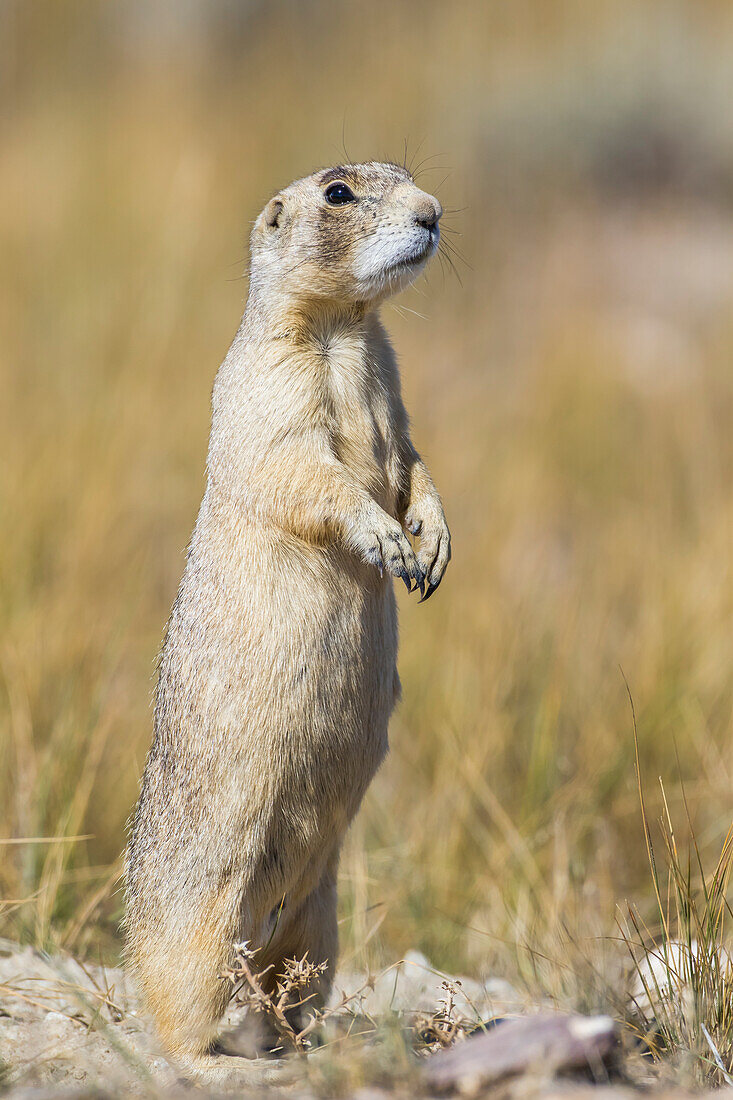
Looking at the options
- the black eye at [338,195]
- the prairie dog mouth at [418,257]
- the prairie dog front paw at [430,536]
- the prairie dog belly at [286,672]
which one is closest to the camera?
the prairie dog belly at [286,672]

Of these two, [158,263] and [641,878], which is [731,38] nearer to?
[158,263]

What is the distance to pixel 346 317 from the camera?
347 centimetres

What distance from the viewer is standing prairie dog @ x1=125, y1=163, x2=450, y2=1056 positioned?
3143 millimetres

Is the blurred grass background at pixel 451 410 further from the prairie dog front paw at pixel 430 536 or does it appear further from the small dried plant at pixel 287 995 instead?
the prairie dog front paw at pixel 430 536

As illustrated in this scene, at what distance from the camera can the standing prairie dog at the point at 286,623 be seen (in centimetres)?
314

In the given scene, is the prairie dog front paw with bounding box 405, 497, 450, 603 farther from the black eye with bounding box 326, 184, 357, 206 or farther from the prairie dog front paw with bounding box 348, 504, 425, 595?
the black eye with bounding box 326, 184, 357, 206

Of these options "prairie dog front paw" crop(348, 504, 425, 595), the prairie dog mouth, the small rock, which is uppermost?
the prairie dog mouth

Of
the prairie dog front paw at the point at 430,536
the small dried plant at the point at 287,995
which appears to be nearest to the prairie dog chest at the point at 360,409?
the prairie dog front paw at the point at 430,536

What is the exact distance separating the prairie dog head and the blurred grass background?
6.95ft

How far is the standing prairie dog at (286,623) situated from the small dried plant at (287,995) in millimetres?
71

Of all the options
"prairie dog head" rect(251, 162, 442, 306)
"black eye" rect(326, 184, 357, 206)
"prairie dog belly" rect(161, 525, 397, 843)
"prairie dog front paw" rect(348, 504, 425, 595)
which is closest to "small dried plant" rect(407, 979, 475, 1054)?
"prairie dog belly" rect(161, 525, 397, 843)

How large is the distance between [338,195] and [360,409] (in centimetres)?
72

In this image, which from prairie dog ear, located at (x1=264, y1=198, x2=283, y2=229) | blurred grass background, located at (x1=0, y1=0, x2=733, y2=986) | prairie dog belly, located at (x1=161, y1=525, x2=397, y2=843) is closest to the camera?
prairie dog belly, located at (x1=161, y1=525, x2=397, y2=843)

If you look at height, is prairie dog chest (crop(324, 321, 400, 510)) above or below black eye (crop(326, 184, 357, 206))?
below
